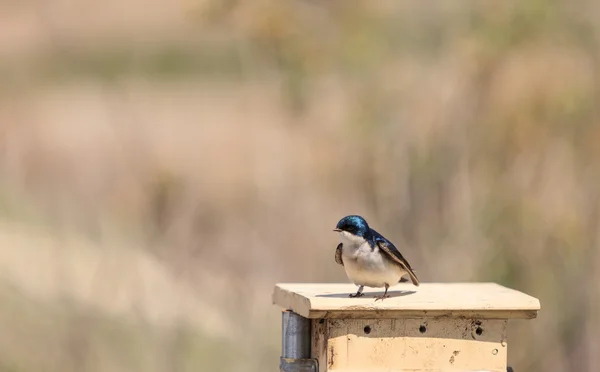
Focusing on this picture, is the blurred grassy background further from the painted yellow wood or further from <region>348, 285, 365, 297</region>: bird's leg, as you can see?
the painted yellow wood

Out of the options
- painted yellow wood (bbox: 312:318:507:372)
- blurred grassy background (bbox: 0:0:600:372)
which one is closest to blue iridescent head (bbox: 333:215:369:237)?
painted yellow wood (bbox: 312:318:507:372)

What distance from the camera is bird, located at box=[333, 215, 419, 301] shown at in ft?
8.38

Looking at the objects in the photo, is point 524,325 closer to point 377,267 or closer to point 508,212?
point 508,212

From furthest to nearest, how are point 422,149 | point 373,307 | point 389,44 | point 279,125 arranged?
point 279,125
point 389,44
point 422,149
point 373,307

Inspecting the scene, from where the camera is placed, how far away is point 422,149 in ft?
15.7

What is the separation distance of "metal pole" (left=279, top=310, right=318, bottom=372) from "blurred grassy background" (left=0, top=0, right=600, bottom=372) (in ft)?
6.58

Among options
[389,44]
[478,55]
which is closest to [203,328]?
[478,55]

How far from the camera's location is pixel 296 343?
2.37 metres

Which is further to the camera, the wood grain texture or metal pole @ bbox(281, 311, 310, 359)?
metal pole @ bbox(281, 311, 310, 359)

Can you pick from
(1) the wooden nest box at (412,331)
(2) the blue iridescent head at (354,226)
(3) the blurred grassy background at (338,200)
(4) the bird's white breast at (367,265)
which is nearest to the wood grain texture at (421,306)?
(1) the wooden nest box at (412,331)

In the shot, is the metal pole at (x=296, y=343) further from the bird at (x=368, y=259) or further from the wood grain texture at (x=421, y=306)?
the bird at (x=368, y=259)

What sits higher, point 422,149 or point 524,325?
point 422,149

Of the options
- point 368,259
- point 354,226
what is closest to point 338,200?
point 354,226

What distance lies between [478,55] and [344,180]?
2.41ft
